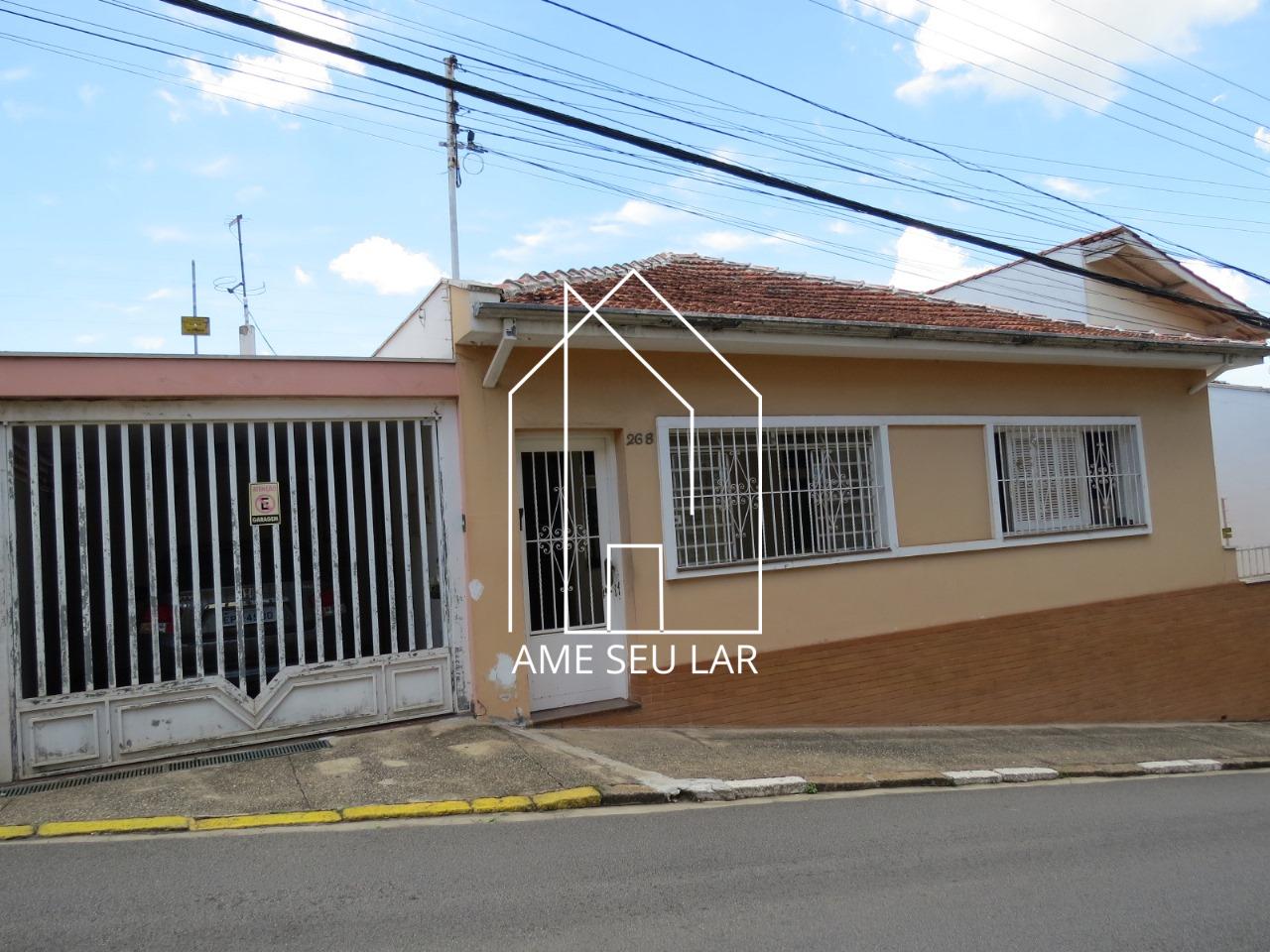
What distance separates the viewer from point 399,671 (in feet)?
22.2

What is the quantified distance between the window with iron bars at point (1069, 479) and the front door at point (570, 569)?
14.6ft

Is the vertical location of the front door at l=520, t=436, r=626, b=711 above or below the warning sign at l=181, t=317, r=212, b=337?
below

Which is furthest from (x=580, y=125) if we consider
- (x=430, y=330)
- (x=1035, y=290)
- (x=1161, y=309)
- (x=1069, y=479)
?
(x=1161, y=309)

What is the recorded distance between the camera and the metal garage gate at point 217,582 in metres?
5.82

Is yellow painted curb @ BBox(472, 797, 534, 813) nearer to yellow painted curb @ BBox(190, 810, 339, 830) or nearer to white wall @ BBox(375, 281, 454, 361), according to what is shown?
yellow painted curb @ BBox(190, 810, 339, 830)

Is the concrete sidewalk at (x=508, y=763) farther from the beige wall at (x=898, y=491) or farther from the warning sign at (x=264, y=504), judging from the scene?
the warning sign at (x=264, y=504)

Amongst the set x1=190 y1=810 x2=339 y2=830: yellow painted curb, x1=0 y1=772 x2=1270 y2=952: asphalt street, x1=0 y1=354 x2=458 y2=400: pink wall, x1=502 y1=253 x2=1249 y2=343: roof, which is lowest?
x1=0 y1=772 x2=1270 y2=952: asphalt street

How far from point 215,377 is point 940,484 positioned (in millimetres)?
6548

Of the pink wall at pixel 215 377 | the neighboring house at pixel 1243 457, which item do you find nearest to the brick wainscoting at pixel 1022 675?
the pink wall at pixel 215 377

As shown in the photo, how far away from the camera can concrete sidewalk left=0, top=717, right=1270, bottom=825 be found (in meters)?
5.30

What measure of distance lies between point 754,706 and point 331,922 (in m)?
4.77

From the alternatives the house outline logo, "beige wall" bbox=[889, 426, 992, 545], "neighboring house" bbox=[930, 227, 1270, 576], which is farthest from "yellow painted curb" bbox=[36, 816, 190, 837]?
"neighboring house" bbox=[930, 227, 1270, 576]

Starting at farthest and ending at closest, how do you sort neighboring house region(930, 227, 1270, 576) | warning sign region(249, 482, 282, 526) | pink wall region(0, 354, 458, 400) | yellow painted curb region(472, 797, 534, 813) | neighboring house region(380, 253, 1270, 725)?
neighboring house region(930, 227, 1270, 576)
neighboring house region(380, 253, 1270, 725)
warning sign region(249, 482, 282, 526)
pink wall region(0, 354, 458, 400)
yellow painted curb region(472, 797, 534, 813)

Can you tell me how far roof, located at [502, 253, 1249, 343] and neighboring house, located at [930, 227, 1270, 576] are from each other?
5.49 metres
